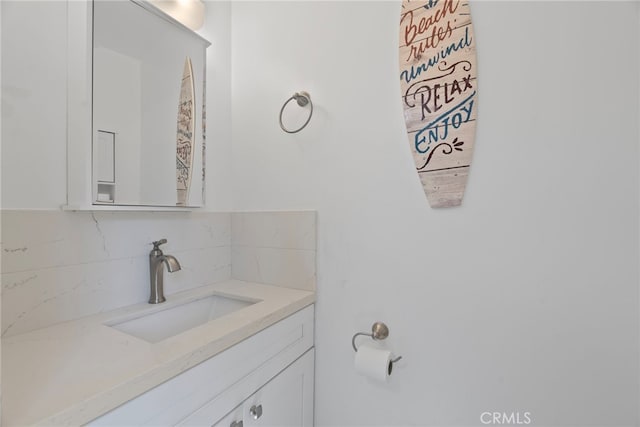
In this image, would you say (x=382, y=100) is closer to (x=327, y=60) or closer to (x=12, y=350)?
(x=327, y=60)

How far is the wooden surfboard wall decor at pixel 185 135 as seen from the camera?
1.26 m

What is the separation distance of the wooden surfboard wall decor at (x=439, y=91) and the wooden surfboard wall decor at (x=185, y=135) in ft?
2.99

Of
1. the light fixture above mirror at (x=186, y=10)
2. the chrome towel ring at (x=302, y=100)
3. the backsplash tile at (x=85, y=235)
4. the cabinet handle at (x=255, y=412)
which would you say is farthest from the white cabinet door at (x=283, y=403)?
the light fixture above mirror at (x=186, y=10)

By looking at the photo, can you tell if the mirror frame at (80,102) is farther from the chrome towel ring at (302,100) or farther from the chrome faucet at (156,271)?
the chrome towel ring at (302,100)

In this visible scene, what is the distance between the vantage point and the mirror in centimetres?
97

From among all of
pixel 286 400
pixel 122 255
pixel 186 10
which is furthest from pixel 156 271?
pixel 186 10

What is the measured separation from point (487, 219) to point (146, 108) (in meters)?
1.30

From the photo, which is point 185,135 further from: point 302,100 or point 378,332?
point 378,332

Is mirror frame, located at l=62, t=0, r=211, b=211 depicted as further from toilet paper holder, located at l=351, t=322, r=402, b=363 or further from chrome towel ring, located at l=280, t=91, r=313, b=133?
toilet paper holder, located at l=351, t=322, r=402, b=363

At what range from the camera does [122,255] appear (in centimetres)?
106

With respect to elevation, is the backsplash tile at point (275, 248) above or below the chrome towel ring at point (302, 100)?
below

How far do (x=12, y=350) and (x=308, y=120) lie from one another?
3.87ft

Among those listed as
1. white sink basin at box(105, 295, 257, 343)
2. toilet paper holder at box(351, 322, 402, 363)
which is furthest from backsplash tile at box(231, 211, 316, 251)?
toilet paper holder at box(351, 322, 402, 363)

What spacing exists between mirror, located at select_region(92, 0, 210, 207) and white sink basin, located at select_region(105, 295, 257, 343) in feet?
1.37
